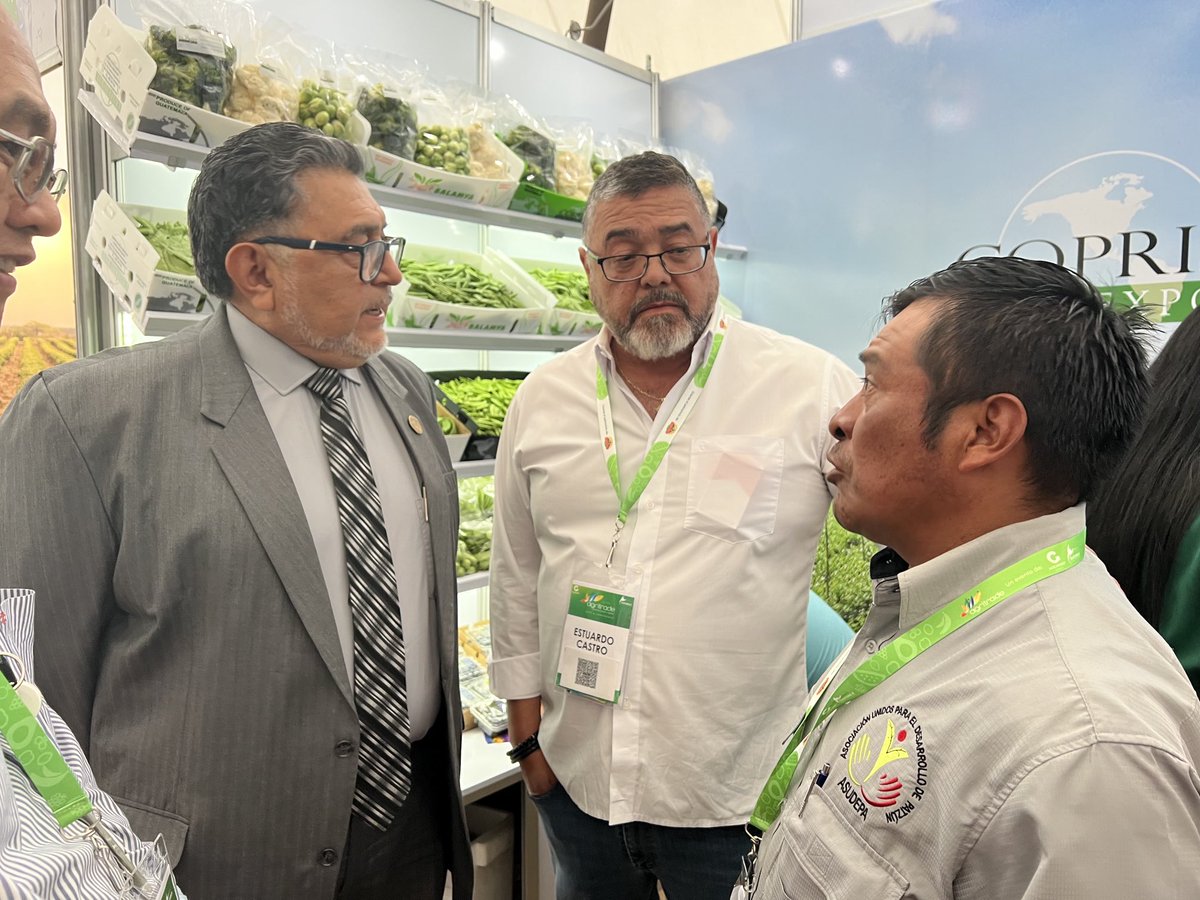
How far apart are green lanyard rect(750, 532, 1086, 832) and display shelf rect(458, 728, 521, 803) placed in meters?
1.44

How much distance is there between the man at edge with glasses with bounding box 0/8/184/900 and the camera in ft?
2.47

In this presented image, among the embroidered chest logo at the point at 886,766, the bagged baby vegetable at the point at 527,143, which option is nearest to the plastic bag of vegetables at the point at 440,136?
the bagged baby vegetable at the point at 527,143

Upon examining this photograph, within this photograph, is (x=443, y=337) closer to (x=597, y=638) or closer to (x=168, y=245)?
(x=168, y=245)


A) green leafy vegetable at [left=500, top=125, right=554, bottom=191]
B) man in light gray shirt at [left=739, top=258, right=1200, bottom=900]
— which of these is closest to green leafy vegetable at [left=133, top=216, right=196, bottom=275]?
green leafy vegetable at [left=500, top=125, right=554, bottom=191]

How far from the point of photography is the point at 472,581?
2.81 metres

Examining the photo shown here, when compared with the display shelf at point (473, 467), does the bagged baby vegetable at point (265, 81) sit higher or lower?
higher

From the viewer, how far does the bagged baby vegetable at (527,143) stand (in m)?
3.05

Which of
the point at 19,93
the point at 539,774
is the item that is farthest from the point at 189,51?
the point at 539,774

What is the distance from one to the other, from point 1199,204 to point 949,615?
2.53 metres

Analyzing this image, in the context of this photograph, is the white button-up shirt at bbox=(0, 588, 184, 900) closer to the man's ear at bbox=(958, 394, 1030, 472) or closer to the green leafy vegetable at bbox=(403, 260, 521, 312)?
the man's ear at bbox=(958, 394, 1030, 472)

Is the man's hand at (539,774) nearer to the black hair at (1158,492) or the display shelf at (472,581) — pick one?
the display shelf at (472,581)

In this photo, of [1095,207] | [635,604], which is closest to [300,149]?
[635,604]

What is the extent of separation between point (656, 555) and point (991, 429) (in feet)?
2.85

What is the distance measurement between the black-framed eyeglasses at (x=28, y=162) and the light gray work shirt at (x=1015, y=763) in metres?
1.15
